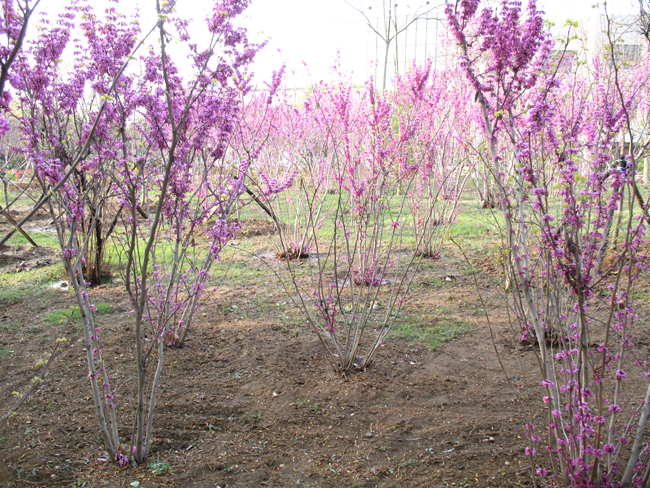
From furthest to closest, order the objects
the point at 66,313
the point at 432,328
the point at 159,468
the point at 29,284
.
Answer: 1. the point at 29,284
2. the point at 66,313
3. the point at 432,328
4. the point at 159,468

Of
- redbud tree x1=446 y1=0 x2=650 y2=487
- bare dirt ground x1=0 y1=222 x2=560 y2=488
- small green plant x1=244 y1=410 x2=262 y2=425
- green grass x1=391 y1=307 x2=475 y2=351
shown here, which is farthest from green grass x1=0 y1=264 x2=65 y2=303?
redbud tree x1=446 y1=0 x2=650 y2=487

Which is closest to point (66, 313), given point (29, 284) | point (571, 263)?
point (29, 284)

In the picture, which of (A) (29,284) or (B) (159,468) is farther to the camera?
(A) (29,284)

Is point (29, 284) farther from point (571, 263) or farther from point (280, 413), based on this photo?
point (571, 263)

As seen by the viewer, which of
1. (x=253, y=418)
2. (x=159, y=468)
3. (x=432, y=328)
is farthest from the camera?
(x=432, y=328)

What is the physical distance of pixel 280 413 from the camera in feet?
10.3

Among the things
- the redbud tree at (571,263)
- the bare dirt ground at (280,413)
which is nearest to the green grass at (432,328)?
the bare dirt ground at (280,413)

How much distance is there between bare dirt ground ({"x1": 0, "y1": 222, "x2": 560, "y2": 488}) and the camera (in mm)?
2490

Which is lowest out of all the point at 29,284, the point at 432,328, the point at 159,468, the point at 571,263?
the point at 159,468

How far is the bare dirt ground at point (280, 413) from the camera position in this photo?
2.49 metres

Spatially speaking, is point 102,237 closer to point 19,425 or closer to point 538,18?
point 19,425

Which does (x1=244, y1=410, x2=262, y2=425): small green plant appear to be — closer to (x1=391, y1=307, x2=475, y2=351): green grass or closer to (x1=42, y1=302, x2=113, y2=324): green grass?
(x1=391, y1=307, x2=475, y2=351): green grass

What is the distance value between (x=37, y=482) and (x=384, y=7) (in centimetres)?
421

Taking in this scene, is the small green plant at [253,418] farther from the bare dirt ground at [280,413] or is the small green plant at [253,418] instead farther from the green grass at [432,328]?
the green grass at [432,328]
